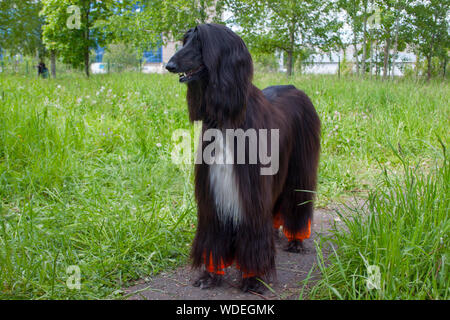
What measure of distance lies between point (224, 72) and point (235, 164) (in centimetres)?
51

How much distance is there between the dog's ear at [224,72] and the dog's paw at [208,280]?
1053 mm

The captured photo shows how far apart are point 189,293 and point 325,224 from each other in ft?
5.64

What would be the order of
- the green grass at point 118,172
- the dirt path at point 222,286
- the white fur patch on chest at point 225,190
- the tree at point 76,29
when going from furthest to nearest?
the tree at point 76,29
the green grass at point 118,172
the dirt path at point 222,286
the white fur patch on chest at point 225,190

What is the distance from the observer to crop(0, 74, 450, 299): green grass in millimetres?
2555

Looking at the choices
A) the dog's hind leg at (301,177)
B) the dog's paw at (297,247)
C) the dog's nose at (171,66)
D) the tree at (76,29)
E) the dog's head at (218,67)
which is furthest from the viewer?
the tree at (76,29)

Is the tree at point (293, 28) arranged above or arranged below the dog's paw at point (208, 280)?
above

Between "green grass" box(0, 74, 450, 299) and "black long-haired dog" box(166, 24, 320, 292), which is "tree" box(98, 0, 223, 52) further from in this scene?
"black long-haired dog" box(166, 24, 320, 292)

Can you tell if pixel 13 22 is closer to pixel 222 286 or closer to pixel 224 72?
pixel 224 72

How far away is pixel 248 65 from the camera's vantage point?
205 cm

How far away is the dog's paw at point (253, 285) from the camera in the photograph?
7.83ft

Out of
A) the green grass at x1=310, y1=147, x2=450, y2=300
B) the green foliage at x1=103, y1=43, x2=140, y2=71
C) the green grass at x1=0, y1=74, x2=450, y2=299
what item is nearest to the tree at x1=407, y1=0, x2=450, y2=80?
the green grass at x1=0, y1=74, x2=450, y2=299

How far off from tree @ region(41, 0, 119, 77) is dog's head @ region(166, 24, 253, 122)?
37.0ft

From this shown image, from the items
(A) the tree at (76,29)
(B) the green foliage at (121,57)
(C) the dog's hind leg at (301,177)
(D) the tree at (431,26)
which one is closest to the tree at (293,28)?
(D) the tree at (431,26)

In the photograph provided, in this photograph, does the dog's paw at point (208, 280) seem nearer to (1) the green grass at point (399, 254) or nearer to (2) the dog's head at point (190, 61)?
(1) the green grass at point (399, 254)
